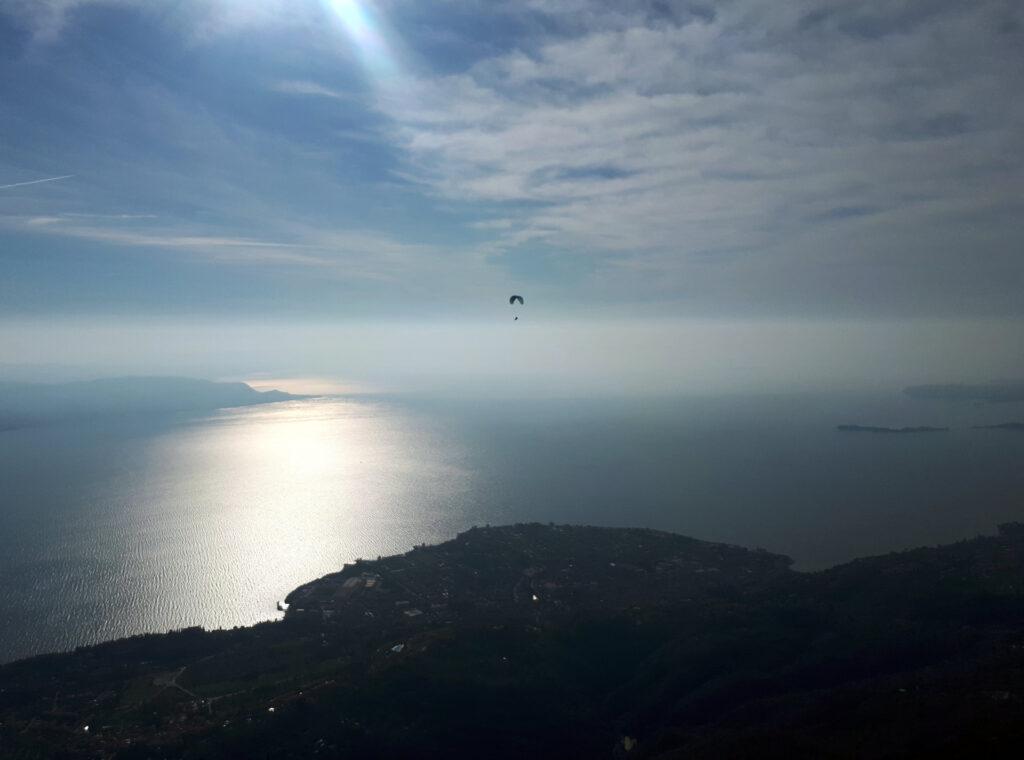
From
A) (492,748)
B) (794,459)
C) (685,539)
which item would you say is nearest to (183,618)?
(492,748)

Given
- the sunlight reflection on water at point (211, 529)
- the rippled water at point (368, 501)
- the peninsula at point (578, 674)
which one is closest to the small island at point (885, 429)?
the rippled water at point (368, 501)

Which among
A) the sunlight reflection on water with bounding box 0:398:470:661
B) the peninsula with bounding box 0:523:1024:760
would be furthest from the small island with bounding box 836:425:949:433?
the peninsula with bounding box 0:523:1024:760

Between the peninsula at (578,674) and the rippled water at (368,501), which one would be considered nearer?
the peninsula at (578,674)

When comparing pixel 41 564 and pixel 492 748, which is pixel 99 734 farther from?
pixel 41 564

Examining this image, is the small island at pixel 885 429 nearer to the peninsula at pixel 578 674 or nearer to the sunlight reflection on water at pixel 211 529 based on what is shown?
the sunlight reflection on water at pixel 211 529

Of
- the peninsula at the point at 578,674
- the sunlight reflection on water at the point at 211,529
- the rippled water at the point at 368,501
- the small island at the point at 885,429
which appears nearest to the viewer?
the peninsula at the point at 578,674

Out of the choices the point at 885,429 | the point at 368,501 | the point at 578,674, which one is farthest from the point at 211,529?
the point at 885,429

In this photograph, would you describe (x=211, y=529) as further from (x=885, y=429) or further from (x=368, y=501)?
(x=885, y=429)

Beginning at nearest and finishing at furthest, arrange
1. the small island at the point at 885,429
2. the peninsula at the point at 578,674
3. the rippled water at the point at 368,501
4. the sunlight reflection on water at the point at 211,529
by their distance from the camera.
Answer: the peninsula at the point at 578,674 → the sunlight reflection on water at the point at 211,529 → the rippled water at the point at 368,501 → the small island at the point at 885,429
